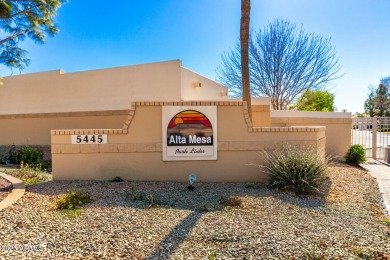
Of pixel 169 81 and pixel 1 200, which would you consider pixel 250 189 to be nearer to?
pixel 1 200

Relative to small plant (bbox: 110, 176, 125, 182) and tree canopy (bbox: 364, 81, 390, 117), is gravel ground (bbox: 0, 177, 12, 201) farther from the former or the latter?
tree canopy (bbox: 364, 81, 390, 117)

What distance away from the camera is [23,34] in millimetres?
11984

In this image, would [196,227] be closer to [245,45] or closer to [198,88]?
[245,45]

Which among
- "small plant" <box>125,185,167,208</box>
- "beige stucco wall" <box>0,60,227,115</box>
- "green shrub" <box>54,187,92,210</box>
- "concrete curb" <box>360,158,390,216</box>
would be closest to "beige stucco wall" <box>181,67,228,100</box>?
"beige stucco wall" <box>0,60,227,115</box>

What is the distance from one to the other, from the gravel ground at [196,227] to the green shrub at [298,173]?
0.32 m

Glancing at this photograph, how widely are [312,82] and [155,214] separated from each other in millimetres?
21904

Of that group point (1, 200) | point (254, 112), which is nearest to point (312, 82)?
point (254, 112)

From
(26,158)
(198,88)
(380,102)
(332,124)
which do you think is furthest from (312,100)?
(380,102)

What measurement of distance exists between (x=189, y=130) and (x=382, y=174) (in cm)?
688

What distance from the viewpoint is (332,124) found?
12.0 metres

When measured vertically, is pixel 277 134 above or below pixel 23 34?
below

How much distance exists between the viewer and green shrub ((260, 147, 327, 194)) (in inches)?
238

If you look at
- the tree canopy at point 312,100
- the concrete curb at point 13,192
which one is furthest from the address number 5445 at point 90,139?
the tree canopy at point 312,100

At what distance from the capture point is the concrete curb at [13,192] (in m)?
5.03
